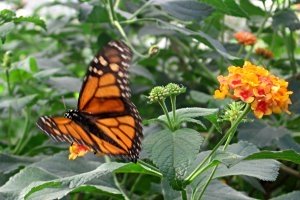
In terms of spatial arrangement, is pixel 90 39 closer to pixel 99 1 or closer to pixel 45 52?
pixel 45 52

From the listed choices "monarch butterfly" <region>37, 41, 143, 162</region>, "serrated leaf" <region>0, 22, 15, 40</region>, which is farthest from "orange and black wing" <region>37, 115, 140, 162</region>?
"serrated leaf" <region>0, 22, 15, 40</region>

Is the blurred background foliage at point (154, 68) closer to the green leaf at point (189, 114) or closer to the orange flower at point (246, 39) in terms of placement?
the orange flower at point (246, 39)

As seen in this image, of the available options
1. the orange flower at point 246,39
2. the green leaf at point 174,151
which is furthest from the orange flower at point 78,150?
the orange flower at point 246,39

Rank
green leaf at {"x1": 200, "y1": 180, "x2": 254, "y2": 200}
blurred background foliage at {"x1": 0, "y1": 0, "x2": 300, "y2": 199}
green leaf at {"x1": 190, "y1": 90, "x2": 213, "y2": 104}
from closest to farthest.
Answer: green leaf at {"x1": 200, "y1": 180, "x2": 254, "y2": 200}, blurred background foliage at {"x1": 0, "y1": 0, "x2": 300, "y2": 199}, green leaf at {"x1": 190, "y1": 90, "x2": 213, "y2": 104}

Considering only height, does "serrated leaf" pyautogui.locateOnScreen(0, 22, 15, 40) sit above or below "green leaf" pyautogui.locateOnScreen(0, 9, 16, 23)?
below

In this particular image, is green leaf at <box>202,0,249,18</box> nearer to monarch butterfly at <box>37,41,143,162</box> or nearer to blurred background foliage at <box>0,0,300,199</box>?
blurred background foliage at <box>0,0,300,199</box>

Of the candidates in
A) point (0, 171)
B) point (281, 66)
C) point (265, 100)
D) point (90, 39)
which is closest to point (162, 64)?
point (90, 39)
